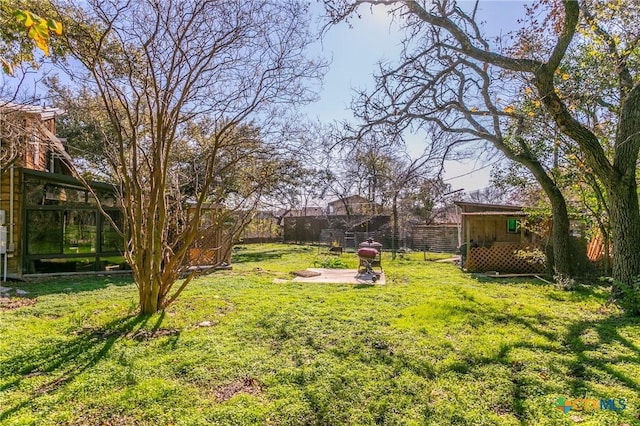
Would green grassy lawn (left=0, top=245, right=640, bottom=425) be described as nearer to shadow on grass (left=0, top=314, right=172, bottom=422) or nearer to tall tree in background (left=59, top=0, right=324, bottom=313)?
shadow on grass (left=0, top=314, right=172, bottom=422)

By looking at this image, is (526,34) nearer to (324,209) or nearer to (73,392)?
(73,392)

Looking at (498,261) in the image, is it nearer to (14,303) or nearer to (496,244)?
(496,244)

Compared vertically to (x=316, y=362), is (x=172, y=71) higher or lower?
higher

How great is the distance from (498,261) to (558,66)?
6120mm

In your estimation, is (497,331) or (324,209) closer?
(497,331)

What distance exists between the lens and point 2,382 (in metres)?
2.80

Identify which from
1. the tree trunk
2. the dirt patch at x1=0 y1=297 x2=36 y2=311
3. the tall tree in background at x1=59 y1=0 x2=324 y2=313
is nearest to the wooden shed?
the tree trunk

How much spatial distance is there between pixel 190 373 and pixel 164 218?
2.26 meters

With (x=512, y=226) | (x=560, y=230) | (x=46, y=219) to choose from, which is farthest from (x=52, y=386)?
(x=512, y=226)

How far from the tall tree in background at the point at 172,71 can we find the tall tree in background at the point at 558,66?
1.37m

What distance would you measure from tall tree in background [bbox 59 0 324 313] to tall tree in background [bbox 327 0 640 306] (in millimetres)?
1368

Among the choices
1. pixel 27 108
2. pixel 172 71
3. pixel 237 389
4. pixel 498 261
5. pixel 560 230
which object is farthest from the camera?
pixel 498 261

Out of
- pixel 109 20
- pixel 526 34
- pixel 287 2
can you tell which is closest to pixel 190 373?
pixel 109 20

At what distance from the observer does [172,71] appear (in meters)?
4.31
